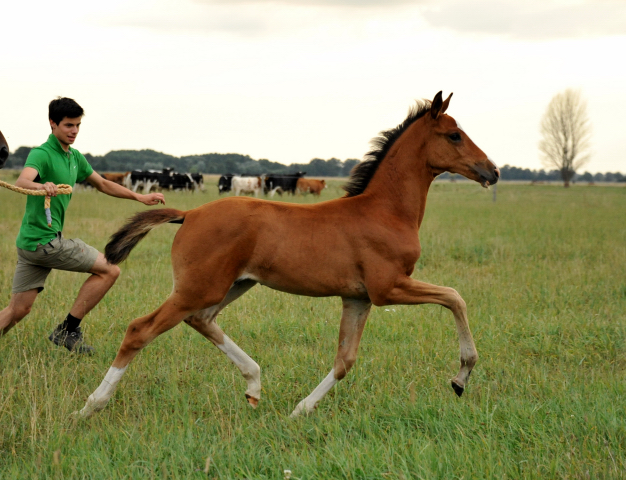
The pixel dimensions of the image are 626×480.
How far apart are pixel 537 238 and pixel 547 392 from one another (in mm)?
9488

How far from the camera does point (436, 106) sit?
4559mm

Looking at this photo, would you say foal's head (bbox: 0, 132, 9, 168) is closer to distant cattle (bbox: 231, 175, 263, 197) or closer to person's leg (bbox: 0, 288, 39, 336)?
person's leg (bbox: 0, 288, 39, 336)

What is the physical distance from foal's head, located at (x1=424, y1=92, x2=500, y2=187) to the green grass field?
1666 mm

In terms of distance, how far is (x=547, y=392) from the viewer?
449 centimetres

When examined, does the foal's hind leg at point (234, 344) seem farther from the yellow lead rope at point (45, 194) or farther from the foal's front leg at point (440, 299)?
the yellow lead rope at point (45, 194)

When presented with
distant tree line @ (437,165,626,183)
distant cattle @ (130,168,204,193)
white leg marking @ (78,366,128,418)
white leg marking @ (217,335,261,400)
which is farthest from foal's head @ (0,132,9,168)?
distant tree line @ (437,165,626,183)

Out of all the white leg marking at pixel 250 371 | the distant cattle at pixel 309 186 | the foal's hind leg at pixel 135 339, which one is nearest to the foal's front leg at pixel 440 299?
the white leg marking at pixel 250 371

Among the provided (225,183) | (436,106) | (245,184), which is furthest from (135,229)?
(225,183)

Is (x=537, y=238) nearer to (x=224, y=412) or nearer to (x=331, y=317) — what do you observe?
(x=331, y=317)

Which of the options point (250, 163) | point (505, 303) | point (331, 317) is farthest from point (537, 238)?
point (250, 163)

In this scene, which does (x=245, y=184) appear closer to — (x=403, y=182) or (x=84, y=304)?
(x=84, y=304)

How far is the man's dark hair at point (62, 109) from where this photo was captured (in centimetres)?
486

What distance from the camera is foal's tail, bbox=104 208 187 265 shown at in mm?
4363

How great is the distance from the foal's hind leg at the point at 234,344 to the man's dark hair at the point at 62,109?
196 cm
